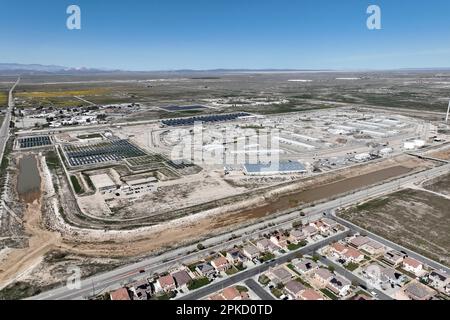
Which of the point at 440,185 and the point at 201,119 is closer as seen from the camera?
the point at 440,185

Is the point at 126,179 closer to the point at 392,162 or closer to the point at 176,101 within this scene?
the point at 392,162

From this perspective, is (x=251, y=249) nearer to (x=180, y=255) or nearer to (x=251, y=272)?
(x=251, y=272)

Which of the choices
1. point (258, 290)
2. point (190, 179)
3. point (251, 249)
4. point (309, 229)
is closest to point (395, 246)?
point (309, 229)

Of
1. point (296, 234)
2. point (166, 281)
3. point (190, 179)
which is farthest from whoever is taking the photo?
point (190, 179)

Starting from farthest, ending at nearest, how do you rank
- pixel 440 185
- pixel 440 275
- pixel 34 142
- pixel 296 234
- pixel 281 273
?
pixel 34 142, pixel 440 185, pixel 296 234, pixel 281 273, pixel 440 275

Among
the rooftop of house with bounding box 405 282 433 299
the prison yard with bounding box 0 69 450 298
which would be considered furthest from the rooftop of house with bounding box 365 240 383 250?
the rooftop of house with bounding box 405 282 433 299

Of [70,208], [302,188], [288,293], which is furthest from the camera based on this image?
[302,188]
